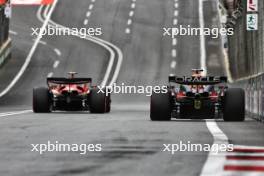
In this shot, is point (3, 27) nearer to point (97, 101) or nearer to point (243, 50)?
point (243, 50)

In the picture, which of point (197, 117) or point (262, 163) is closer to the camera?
point (262, 163)

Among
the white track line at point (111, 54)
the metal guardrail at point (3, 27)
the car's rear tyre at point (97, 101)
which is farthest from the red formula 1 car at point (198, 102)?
the metal guardrail at point (3, 27)

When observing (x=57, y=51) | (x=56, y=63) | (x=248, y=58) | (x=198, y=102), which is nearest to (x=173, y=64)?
(x=56, y=63)

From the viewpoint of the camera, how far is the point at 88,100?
29.0 meters

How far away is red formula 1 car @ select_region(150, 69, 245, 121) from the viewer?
22.0 metres

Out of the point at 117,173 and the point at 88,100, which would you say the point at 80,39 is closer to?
the point at 88,100

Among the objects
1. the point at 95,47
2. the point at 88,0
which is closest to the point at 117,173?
the point at 95,47

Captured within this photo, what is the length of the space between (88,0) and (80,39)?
9.65 meters

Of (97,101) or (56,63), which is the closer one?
(97,101)

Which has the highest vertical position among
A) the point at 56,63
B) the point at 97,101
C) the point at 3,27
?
the point at 3,27

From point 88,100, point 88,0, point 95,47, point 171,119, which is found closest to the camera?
point 171,119

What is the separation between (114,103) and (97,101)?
13085mm

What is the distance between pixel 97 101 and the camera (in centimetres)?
2883

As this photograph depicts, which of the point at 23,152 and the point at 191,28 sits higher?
the point at 191,28
